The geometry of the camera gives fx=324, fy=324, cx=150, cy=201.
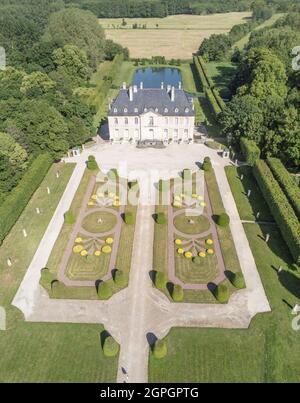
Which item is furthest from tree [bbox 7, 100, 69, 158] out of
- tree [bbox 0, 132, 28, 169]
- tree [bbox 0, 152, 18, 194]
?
tree [bbox 0, 152, 18, 194]

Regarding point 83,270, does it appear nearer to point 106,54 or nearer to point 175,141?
point 175,141

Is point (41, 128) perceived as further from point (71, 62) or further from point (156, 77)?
point (156, 77)

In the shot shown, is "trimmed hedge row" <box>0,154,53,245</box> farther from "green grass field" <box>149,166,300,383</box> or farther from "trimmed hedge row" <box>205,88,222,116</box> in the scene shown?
"trimmed hedge row" <box>205,88,222,116</box>

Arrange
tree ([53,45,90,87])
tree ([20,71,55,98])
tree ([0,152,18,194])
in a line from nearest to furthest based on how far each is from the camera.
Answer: tree ([0,152,18,194]) → tree ([20,71,55,98]) → tree ([53,45,90,87])

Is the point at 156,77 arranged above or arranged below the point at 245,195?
above

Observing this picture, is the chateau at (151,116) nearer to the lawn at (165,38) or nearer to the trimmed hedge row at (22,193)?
the trimmed hedge row at (22,193)

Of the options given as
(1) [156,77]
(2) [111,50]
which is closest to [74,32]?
(2) [111,50]

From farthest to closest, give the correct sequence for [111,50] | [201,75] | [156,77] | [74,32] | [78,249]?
[111,50] < [156,77] < [201,75] < [74,32] < [78,249]
